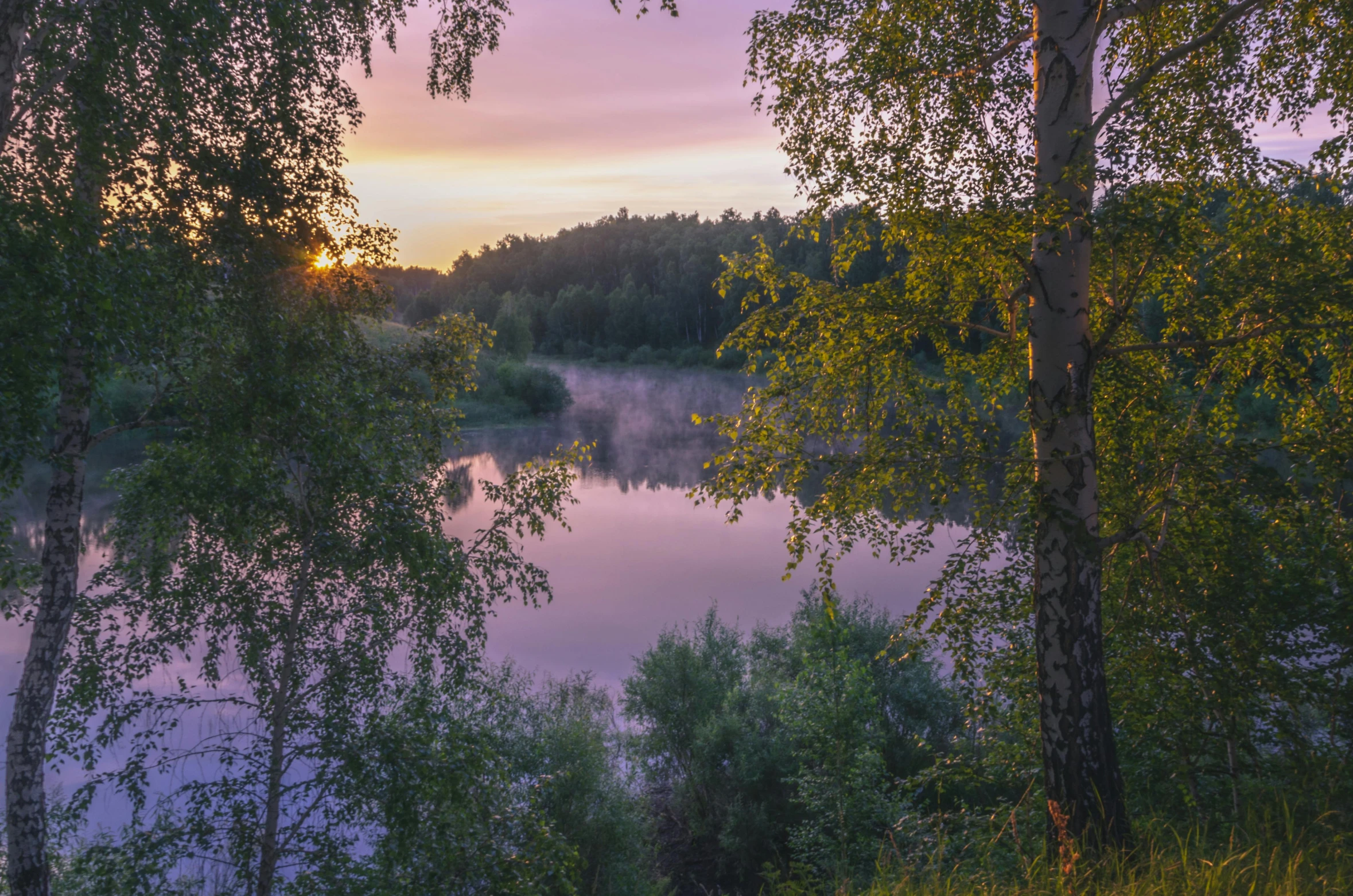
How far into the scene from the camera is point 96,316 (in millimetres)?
4398

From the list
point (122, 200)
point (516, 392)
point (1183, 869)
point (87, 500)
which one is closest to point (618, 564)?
point (87, 500)

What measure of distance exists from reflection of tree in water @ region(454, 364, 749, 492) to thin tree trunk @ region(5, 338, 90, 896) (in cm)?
1733

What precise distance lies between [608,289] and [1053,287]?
296 ft

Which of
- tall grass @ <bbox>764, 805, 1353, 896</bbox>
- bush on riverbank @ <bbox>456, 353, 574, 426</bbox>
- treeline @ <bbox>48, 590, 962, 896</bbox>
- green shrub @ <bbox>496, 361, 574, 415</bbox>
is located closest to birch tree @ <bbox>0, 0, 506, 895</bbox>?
treeline @ <bbox>48, 590, 962, 896</bbox>

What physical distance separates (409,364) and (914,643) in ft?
18.8

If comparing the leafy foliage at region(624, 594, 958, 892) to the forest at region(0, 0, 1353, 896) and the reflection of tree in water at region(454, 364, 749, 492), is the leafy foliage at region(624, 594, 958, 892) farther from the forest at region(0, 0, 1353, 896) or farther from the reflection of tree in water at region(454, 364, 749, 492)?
the reflection of tree in water at region(454, 364, 749, 492)

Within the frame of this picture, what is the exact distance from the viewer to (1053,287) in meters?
4.64

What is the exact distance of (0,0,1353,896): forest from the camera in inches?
176

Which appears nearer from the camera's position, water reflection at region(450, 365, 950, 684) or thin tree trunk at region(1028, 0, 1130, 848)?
thin tree trunk at region(1028, 0, 1130, 848)

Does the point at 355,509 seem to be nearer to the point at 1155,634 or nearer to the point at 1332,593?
A: the point at 1155,634

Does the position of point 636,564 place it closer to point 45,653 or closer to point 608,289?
point 45,653

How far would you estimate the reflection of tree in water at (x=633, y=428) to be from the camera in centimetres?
3662

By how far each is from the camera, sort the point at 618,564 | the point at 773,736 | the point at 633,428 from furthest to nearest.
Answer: the point at 633,428
the point at 618,564
the point at 773,736

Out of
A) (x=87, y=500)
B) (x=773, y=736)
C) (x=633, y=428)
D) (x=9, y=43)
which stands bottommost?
(x=773, y=736)
